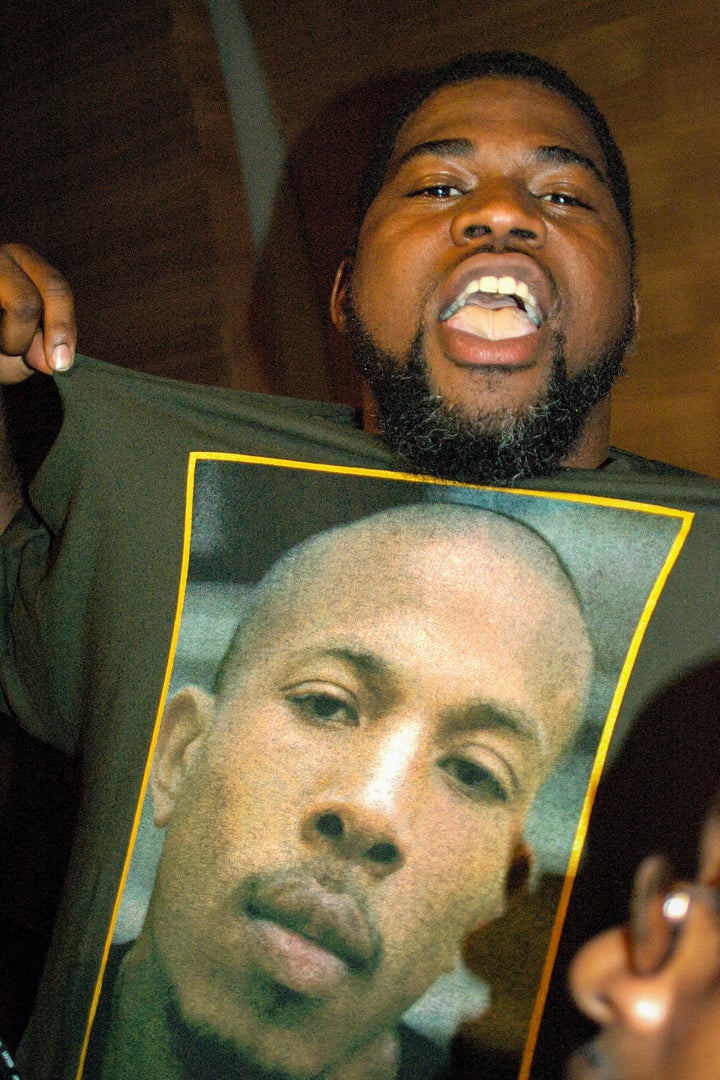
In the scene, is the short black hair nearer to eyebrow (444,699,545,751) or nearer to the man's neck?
eyebrow (444,699,545,751)

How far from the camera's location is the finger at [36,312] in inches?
35.4

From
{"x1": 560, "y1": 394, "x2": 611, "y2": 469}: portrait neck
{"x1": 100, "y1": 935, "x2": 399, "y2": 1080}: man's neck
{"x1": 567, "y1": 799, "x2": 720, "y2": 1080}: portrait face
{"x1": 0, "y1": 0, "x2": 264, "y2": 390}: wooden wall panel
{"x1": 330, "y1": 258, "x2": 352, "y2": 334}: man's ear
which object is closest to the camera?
{"x1": 567, "y1": 799, "x2": 720, "y2": 1080}: portrait face

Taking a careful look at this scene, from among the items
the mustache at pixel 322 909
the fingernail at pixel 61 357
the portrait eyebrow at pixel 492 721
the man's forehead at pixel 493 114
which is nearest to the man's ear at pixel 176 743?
the mustache at pixel 322 909

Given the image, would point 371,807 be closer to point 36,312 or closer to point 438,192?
point 36,312

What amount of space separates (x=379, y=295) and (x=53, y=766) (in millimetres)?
878

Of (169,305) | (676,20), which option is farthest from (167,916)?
(676,20)

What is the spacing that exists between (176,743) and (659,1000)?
1.87ft

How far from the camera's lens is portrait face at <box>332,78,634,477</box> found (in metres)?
0.95

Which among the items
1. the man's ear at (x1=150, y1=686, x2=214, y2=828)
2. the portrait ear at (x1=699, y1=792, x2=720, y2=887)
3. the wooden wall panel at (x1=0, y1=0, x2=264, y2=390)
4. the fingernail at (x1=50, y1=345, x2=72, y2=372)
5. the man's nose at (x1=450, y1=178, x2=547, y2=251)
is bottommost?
the portrait ear at (x1=699, y1=792, x2=720, y2=887)

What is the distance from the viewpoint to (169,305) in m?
1.72

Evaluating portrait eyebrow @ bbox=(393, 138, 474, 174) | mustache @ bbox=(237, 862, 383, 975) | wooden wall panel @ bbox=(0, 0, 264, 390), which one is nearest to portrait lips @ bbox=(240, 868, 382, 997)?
mustache @ bbox=(237, 862, 383, 975)

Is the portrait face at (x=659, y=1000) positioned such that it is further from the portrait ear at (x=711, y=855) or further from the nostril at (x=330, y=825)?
the nostril at (x=330, y=825)

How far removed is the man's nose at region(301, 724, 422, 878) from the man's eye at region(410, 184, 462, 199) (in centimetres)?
60

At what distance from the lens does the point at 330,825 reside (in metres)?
0.76
